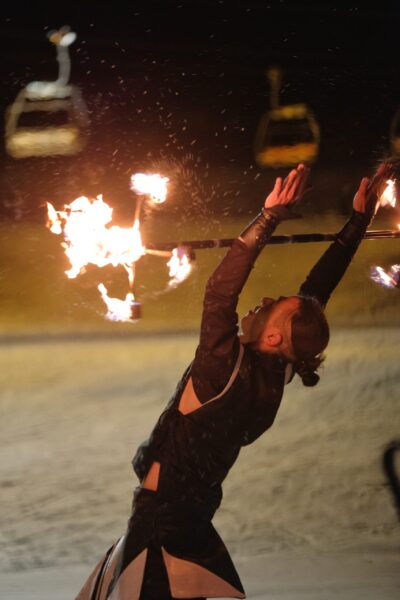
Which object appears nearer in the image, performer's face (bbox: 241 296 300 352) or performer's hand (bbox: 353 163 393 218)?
performer's face (bbox: 241 296 300 352)

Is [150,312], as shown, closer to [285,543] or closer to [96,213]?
[285,543]

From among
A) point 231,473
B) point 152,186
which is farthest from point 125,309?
point 231,473

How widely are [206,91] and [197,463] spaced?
14.2ft

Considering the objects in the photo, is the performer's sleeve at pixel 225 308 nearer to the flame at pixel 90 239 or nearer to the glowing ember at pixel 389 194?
the flame at pixel 90 239

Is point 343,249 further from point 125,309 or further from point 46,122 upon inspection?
point 46,122

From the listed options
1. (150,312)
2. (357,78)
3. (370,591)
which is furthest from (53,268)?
(370,591)

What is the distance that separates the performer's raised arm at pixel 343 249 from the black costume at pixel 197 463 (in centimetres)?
29

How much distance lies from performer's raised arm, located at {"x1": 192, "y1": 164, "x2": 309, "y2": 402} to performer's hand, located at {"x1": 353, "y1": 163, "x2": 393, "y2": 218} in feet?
1.38

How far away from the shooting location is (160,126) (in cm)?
591

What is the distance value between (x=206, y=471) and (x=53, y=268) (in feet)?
12.8

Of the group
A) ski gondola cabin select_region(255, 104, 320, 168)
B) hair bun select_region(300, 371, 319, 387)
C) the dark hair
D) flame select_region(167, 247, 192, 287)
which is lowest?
hair bun select_region(300, 371, 319, 387)

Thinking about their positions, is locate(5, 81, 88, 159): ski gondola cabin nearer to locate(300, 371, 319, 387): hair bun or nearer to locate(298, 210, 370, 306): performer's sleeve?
locate(298, 210, 370, 306): performer's sleeve

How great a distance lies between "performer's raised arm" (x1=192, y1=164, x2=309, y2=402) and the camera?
1.79 metres

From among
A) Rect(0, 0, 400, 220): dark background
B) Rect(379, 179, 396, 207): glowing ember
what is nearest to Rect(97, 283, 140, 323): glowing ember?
Rect(379, 179, 396, 207): glowing ember
